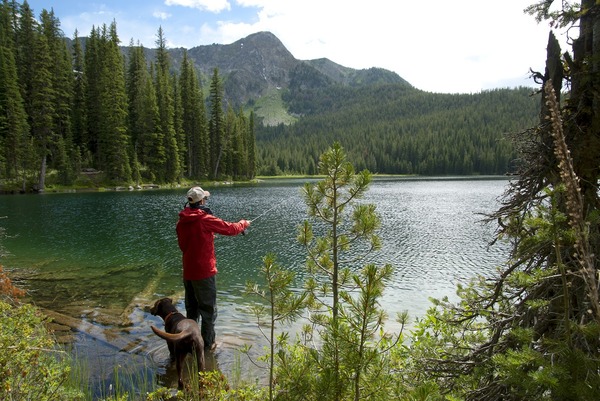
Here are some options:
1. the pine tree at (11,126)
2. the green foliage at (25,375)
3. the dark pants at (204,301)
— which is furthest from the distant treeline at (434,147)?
the green foliage at (25,375)

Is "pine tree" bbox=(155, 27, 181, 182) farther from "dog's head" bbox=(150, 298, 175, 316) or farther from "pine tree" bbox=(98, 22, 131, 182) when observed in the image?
"dog's head" bbox=(150, 298, 175, 316)

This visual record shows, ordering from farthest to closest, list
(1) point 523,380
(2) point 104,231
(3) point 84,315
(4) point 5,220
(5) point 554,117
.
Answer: (4) point 5,220
(2) point 104,231
(3) point 84,315
(1) point 523,380
(5) point 554,117

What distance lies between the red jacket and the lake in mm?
1502

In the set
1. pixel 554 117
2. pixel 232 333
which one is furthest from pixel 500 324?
pixel 232 333

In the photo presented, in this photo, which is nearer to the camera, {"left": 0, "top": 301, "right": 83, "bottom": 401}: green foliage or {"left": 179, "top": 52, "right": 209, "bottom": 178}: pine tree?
{"left": 0, "top": 301, "right": 83, "bottom": 401}: green foliage

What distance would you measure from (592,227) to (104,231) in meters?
25.4

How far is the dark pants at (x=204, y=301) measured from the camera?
6590 mm

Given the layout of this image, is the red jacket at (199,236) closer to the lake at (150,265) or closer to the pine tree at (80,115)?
the lake at (150,265)

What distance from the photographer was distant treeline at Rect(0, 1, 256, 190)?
46.5 meters

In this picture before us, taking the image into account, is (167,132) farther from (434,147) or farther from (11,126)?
(434,147)

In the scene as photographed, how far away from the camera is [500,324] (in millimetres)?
3359

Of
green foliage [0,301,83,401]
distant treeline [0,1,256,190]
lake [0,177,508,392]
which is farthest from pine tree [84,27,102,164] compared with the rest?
green foliage [0,301,83,401]

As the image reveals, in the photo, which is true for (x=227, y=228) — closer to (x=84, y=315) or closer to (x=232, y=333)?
(x=232, y=333)

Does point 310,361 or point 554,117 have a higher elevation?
point 554,117
